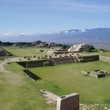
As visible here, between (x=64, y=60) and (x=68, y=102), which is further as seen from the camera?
(x=64, y=60)

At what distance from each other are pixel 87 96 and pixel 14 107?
7316mm

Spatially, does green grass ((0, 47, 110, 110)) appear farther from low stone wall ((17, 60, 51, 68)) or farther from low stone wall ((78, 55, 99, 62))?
low stone wall ((78, 55, 99, 62))

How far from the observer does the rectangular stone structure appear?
11.8 metres

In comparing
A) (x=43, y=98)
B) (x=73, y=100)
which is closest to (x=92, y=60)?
(x=43, y=98)

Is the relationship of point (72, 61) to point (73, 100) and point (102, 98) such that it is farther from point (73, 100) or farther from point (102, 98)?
point (73, 100)

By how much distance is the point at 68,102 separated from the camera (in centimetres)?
1214

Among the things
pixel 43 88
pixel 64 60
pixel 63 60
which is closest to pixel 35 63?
pixel 63 60

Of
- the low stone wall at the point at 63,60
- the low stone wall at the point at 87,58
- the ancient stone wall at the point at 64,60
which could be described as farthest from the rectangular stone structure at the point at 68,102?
the low stone wall at the point at 87,58

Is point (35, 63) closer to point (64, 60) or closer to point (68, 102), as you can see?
point (64, 60)

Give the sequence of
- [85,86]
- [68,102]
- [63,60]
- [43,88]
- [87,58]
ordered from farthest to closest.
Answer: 1. [87,58]
2. [63,60]
3. [85,86]
4. [43,88]
5. [68,102]

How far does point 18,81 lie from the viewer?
2148cm

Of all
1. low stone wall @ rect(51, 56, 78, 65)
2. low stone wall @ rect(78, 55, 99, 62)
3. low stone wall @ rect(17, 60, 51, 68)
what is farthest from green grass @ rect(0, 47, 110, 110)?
low stone wall @ rect(78, 55, 99, 62)

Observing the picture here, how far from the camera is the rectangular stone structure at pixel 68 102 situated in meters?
11.8

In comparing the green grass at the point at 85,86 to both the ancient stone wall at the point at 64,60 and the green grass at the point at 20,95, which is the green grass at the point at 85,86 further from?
the ancient stone wall at the point at 64,60
